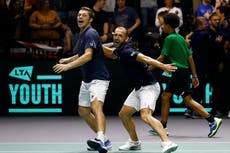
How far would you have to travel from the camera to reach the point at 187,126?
44.7ft

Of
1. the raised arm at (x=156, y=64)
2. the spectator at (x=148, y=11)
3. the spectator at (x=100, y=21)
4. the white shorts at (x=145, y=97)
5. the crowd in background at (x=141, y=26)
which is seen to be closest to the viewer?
the raised arm at (x=156, y=64)

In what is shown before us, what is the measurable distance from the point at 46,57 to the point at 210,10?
3666mm

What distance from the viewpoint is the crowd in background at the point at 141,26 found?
1486 centimetres

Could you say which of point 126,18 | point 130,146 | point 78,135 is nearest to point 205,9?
point 126,18

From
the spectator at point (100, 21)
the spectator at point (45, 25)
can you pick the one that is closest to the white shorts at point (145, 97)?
the spectator at point (100, 21)

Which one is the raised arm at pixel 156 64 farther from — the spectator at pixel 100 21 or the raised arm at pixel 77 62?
the spectator at pixel 100 21

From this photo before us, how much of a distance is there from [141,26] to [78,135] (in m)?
4.25

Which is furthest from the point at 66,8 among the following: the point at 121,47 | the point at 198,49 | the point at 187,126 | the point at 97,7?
the point at 121,47

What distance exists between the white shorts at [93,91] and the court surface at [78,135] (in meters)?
0.70

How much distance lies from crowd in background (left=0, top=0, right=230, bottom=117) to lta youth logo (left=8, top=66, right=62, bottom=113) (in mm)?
658

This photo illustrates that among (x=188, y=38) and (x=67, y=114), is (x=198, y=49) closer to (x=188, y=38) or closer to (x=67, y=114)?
(x=188, y=38)

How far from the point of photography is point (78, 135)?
40.8 feet

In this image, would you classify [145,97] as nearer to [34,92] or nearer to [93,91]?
[93,91]

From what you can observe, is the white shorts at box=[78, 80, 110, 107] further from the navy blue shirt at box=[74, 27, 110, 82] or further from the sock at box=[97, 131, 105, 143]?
the sock at box=[97, 131, 105, 143]
